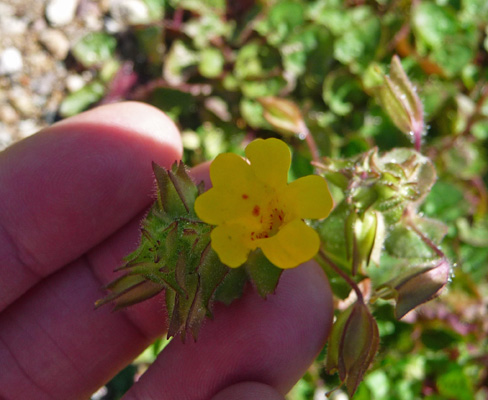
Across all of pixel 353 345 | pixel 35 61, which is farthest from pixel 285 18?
pixel 353 345

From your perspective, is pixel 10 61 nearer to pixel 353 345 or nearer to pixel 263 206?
pixel 263 206

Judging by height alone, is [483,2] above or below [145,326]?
above

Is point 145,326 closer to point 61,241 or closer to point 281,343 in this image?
point 61,241

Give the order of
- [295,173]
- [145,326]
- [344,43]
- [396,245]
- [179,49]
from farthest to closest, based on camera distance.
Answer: [179,49] < [344,43] < [295,173] < [145,326] < [396,245]

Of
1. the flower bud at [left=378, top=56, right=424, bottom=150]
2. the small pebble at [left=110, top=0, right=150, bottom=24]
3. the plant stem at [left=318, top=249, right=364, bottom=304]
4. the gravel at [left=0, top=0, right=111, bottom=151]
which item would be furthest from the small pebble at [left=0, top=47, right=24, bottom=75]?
the plant stem at [left=318, top=249, right=364, bottom=304]

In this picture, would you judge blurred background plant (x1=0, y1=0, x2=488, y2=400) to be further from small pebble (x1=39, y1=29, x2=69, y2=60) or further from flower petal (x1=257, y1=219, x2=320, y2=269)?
flower petal (x1=257, y1=219, x2=320, y2=269)

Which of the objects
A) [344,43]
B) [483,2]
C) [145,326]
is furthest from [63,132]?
[483,2]
